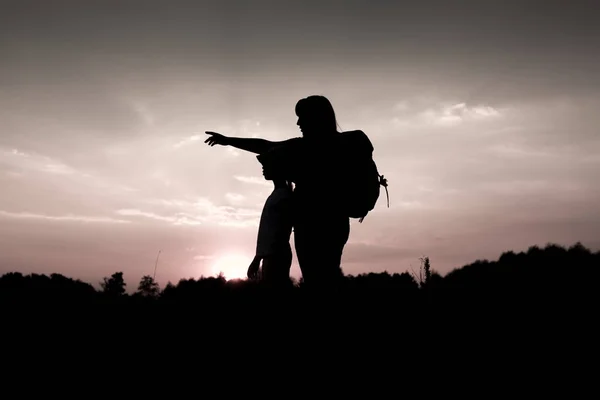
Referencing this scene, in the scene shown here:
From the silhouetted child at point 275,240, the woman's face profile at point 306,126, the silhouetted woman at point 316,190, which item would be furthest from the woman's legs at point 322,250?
the silhouetted child at point 275,240

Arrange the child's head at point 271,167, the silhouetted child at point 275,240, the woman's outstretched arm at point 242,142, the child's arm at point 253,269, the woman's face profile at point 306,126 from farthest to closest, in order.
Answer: the child's arm at point 253,269 < the silhouetted child at point 275,240 < the woman's outstretched arm at point 242,142 < the woman's face profile at point 306,126 < the child's head at point 271,167

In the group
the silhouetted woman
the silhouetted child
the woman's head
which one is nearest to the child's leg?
the silhouetted child

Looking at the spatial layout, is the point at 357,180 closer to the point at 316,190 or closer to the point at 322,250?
the point at 316,190

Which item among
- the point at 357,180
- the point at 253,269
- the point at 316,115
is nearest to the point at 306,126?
the point at 316,115

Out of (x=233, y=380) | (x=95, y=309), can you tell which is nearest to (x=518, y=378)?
(x=233, y=380)

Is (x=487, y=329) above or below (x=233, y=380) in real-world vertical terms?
above

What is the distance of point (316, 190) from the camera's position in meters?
3.96

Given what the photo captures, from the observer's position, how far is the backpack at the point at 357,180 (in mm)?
3914

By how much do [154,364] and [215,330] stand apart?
0.76m

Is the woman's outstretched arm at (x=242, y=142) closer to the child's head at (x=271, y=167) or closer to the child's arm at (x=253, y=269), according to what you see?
the child's head at (x=271, y=167)

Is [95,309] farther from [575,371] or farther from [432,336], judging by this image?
[575,371]

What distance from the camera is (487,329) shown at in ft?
11.2

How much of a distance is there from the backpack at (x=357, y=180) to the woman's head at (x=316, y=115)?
27cm

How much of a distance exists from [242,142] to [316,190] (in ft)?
3.48
